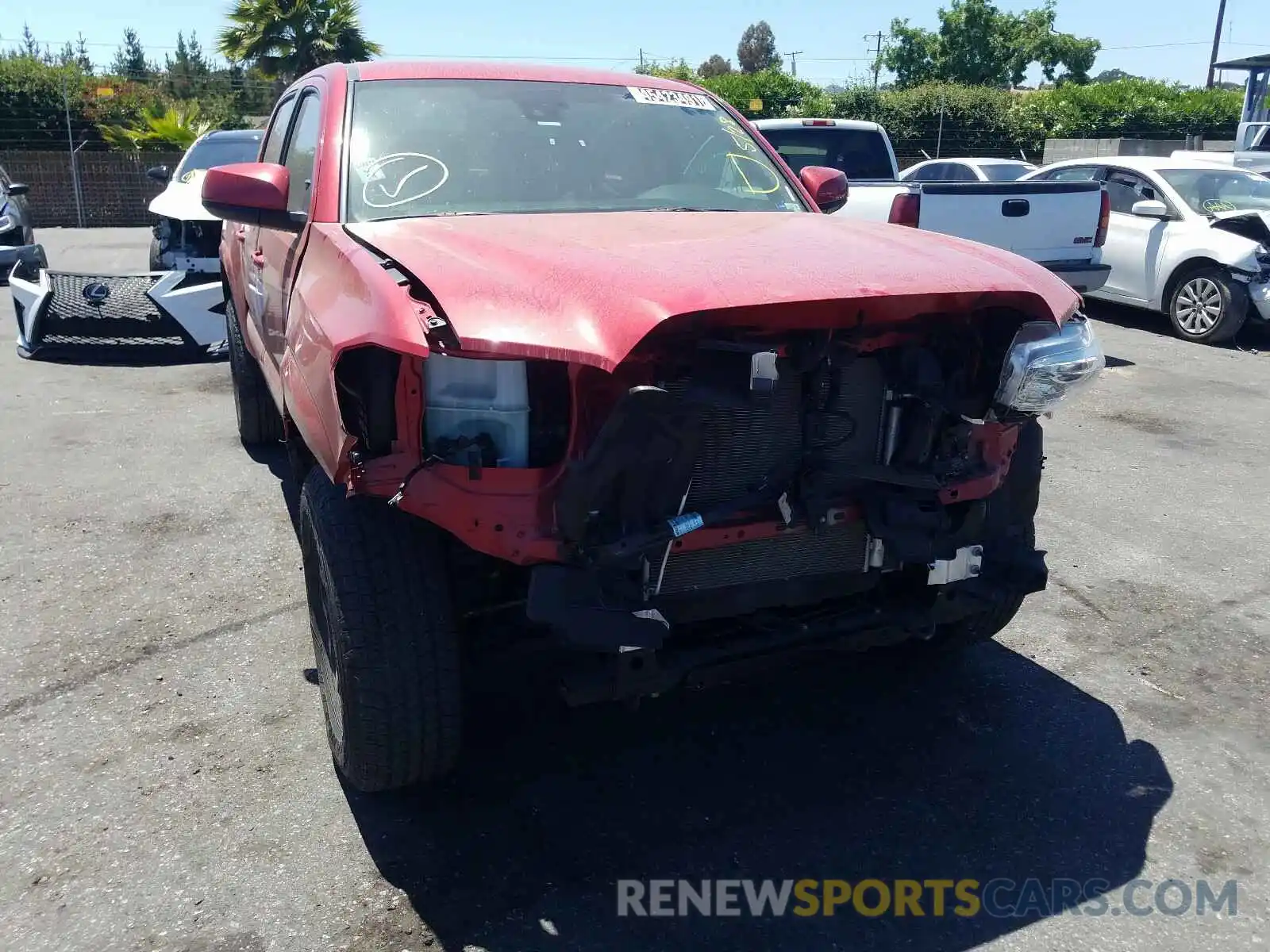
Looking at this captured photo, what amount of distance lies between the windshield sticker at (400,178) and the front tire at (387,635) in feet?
3.65

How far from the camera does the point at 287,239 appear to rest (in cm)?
371

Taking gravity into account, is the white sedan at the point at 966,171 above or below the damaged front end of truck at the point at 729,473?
above

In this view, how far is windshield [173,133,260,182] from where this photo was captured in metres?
10.3

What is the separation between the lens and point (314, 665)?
3.77 meters

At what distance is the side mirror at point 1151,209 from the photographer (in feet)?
32.4

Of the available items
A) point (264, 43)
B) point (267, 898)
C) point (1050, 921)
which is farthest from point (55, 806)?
point (264, 43)

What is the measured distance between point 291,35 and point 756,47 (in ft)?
325

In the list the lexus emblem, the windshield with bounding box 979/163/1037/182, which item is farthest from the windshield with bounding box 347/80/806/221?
the windshield with bounding box 979/163/1037/182

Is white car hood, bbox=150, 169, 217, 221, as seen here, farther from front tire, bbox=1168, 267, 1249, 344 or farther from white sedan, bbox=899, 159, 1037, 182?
front tire, bbox=1168, 267, 1249, 344

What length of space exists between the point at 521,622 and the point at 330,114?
1989mm

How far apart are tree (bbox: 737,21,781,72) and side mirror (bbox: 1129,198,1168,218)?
10849 cm

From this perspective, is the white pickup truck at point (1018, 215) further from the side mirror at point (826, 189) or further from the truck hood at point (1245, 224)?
the side mirror at point (826, 189)

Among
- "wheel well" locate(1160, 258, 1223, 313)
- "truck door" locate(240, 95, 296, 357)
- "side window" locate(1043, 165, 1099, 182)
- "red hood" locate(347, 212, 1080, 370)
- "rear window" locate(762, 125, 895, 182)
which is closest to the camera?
"red hood" locate(347, 212, 1080, 370)

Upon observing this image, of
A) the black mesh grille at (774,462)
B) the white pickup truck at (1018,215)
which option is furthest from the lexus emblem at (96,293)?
the black mesh grille at (774,462)
